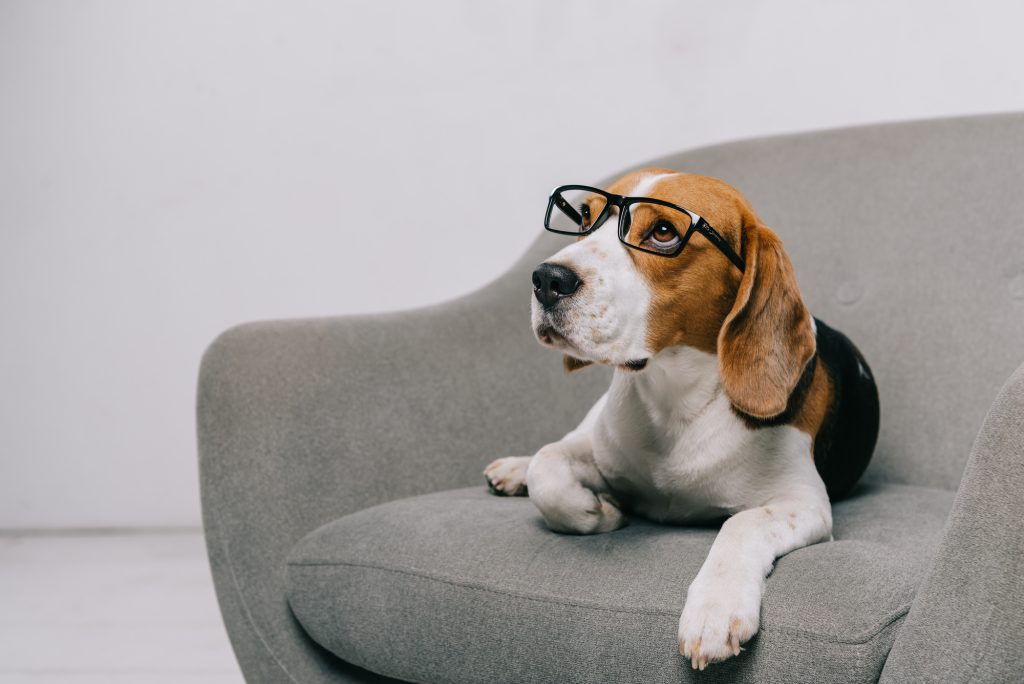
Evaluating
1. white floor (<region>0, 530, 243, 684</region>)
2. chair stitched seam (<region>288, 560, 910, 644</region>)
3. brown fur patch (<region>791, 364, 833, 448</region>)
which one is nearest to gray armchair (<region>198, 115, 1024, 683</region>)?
chair stitched seam (<region>288, 560, 910, 644</region>)

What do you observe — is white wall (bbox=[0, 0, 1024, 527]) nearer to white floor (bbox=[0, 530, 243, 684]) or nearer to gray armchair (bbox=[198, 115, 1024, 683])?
white floor (bbox=[0, 530, 243, 684])

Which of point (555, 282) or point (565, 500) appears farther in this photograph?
point (565, 500)

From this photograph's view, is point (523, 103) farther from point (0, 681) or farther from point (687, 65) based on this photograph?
point (0, 681)

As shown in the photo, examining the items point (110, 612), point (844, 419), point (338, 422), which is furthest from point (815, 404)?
point (110, 612)

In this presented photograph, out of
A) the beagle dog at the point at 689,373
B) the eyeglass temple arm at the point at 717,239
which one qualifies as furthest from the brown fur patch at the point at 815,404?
the eyeglass temple arm at the point at 717,239

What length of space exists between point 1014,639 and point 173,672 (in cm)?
225

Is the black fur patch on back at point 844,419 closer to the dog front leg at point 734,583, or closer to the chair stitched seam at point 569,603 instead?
the dog front leg at point 734,583

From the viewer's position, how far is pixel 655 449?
1776mm

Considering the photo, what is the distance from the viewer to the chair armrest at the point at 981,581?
121 cm

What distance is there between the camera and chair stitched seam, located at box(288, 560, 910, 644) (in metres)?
1.34

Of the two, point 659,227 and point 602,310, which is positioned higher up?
point 659,227

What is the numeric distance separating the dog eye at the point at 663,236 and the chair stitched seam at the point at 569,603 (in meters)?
0.52

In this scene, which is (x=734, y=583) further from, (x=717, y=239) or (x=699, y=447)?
(x=717, y=239)

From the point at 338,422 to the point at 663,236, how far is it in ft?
2.82
